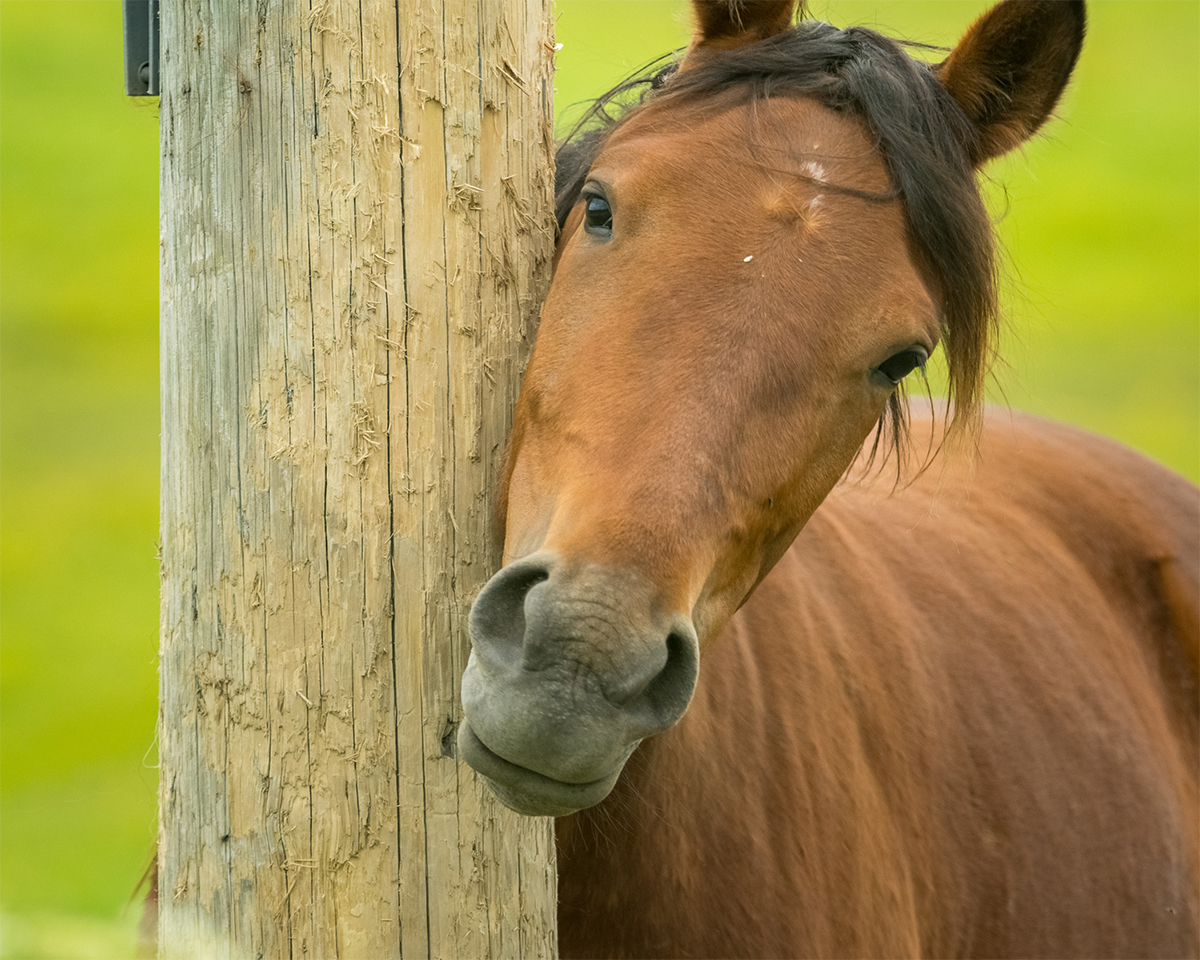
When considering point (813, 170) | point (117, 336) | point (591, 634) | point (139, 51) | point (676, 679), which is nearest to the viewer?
point (591, 634)

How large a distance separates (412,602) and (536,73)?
3.03 feet

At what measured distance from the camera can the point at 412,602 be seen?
6.12 feet

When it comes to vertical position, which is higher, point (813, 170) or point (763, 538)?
point (813, 170)

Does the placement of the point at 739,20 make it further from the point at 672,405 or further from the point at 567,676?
the point at 567,676

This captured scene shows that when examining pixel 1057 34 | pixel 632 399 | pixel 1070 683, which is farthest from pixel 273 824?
pixel 1070 683

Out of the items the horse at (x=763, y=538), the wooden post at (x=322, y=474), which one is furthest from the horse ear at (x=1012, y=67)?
the wooden post at (x=322, y=474)

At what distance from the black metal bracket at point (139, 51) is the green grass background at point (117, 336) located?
128 millimetres

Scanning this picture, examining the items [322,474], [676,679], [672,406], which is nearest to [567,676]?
[676,679]

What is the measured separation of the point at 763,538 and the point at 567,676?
0.52 meters

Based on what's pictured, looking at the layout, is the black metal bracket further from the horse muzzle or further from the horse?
the horse muzzle

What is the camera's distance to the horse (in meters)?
1.60

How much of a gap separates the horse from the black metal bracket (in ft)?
2.50

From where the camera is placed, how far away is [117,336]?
46.1 feet

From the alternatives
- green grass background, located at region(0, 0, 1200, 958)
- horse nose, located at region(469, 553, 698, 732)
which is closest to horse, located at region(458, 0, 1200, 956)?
horse nose, located at region(469, 553, 698, 732)
